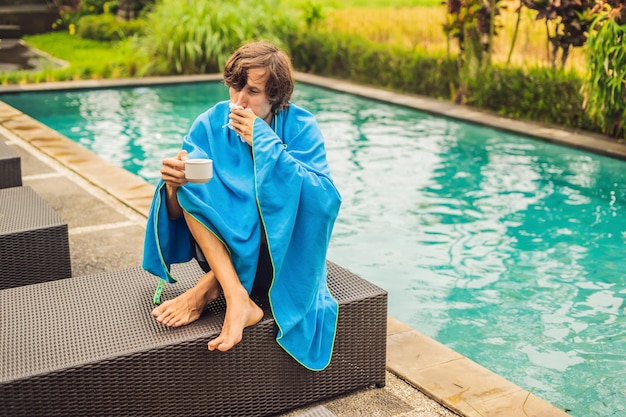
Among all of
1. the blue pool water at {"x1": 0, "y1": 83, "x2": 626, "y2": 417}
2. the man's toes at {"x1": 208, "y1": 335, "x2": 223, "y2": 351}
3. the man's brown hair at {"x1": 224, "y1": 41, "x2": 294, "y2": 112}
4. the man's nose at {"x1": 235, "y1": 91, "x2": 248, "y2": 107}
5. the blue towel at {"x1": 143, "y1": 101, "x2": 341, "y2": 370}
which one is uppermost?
the man's brown hair at {"x1": 224, "y1": 41, "x2": 294, "y2": 112}

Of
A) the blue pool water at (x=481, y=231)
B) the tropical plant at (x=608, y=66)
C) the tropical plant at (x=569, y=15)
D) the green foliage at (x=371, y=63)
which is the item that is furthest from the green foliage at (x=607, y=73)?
the green foliage at (x=371, y=63)

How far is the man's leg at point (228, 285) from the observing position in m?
2.47

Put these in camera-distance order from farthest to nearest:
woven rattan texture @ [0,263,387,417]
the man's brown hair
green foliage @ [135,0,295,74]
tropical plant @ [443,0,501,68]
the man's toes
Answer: green foliage @ [135,0,295,74] → tropical plant @ [443,0,501,68] → the man's brown hair → the man's toes → woven rattan texture @ [0,263,387,417]

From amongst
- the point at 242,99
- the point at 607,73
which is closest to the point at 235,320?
the point at 242,99

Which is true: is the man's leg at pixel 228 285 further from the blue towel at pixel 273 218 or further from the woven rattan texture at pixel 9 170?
the woven rattan texture at pixel 9 170

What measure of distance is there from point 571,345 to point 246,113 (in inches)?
80.3

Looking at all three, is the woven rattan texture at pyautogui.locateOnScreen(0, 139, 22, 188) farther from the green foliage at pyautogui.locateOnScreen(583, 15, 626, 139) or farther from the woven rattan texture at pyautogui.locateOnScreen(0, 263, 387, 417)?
the green foliage at pyautogui.locateOnScreen(583, 15, 626, 139)

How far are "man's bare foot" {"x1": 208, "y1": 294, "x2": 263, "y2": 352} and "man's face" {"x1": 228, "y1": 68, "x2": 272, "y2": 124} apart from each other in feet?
2.13

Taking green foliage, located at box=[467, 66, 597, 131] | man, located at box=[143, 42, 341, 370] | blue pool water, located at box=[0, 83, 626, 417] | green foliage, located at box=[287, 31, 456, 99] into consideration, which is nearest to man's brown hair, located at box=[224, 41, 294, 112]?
man, located at box=[143, 42, 341, 370]

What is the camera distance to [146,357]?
93.4 inches

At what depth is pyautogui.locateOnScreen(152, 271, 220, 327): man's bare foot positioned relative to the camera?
99.3 inches

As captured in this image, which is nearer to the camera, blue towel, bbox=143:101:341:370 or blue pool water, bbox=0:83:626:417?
blue towel, bbox=143:101:341:370

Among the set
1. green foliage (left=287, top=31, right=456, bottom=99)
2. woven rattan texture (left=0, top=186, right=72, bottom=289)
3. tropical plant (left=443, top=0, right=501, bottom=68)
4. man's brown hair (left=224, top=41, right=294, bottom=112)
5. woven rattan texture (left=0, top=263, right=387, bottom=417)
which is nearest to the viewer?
woven rattan texture (left=0, top=263, right=387, bottom=417)

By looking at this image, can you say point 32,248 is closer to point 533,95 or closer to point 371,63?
point 533,95
